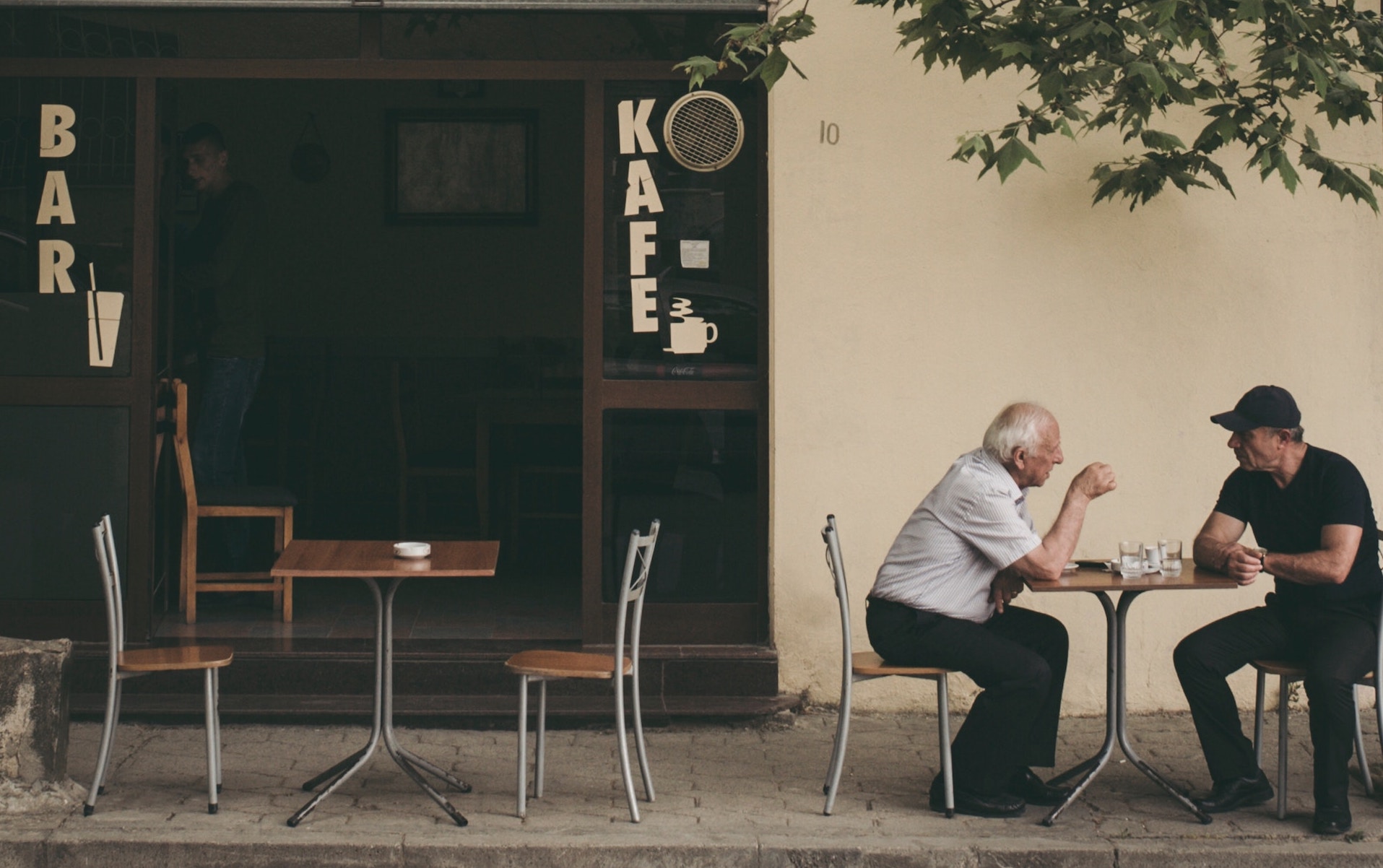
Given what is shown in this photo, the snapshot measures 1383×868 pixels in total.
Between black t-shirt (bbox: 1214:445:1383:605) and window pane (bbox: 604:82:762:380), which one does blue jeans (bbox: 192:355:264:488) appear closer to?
window pane (bbox: 604:82:762:380)

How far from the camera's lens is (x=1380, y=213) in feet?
20.6

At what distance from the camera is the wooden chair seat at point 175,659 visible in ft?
16.0

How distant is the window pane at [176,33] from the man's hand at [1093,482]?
346 cm

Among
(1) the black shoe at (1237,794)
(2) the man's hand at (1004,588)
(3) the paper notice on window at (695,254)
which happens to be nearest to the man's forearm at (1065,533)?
(2) the man's hand at (1004,588)

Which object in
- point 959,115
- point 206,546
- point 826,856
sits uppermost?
point 959,115

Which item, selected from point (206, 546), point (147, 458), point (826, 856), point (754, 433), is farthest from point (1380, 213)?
point (206, 546)

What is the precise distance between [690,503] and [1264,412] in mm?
2405

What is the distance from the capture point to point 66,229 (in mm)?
6375

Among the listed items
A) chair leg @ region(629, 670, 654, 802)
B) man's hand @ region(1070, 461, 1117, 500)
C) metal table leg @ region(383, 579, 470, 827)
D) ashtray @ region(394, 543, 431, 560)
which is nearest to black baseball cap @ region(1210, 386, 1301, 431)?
man's hand @ region(1070, 461, 1117, 500)

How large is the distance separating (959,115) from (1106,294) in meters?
0.98

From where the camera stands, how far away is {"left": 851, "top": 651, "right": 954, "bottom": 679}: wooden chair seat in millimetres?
4977

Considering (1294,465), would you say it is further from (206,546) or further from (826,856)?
(206,546)

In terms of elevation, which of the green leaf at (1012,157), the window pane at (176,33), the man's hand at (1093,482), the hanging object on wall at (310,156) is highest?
the hanging object on wall at (310,156)

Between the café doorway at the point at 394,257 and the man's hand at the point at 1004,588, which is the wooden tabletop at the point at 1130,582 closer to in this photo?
the man's hand at the point at 1004,588
